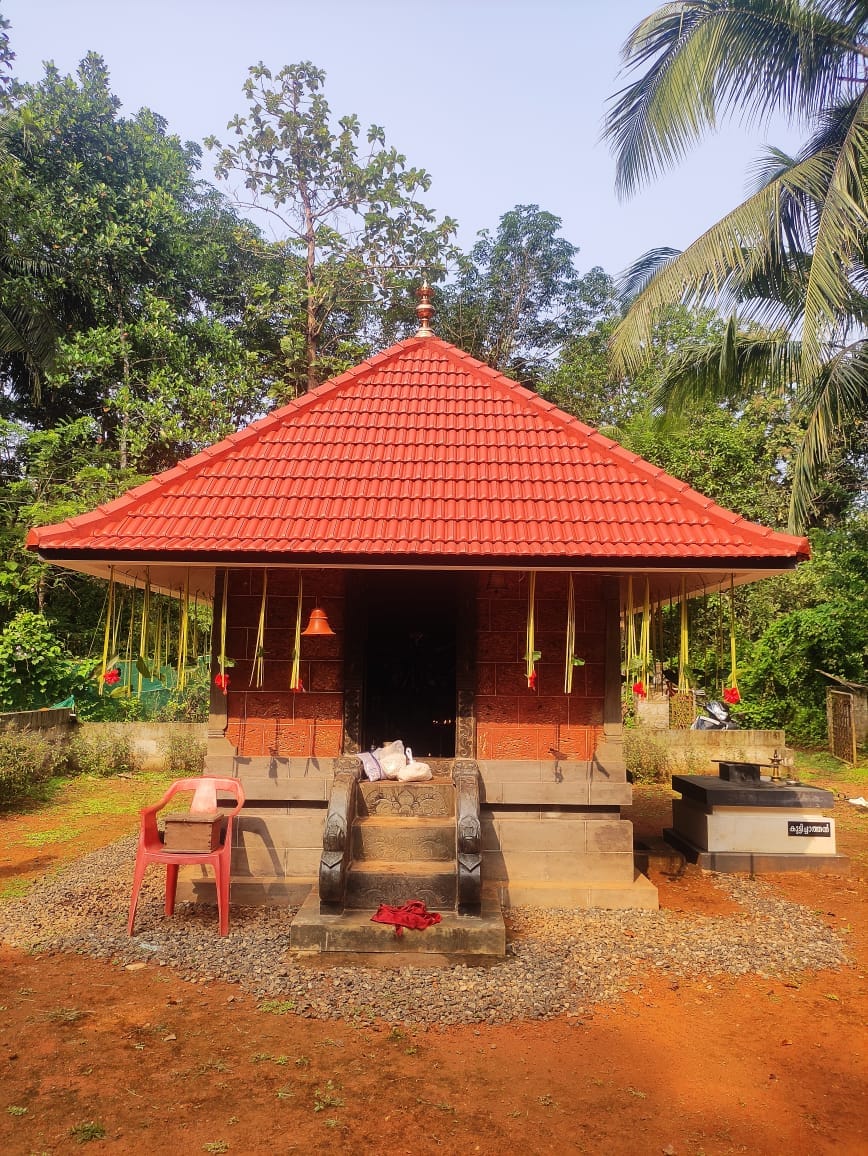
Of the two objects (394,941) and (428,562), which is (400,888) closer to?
(394,941)

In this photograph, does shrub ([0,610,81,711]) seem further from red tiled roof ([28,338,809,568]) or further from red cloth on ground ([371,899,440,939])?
red cloth on ground ([371,899,440,939])

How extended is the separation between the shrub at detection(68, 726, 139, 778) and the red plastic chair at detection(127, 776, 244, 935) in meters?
7.45

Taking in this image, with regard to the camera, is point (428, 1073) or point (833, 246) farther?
point (833, 246)

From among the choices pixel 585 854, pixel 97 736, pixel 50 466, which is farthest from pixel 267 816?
pixel 50 466

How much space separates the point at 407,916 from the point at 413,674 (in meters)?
4.29

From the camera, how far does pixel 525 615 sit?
6.98 metres

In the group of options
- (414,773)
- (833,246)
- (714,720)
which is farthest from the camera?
(714,720)

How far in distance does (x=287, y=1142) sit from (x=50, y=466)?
15283 mm

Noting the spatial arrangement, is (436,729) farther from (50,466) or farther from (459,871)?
(50,466)

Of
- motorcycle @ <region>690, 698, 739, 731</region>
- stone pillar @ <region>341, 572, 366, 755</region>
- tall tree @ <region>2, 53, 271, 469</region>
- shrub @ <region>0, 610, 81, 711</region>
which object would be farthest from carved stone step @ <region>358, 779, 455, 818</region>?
tall tree @ <region>2, 53, 271, 469</region>

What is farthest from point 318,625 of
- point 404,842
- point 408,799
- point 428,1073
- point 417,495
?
point 428,1073

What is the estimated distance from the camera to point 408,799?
260 inches

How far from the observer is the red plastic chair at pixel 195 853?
19.5 ft

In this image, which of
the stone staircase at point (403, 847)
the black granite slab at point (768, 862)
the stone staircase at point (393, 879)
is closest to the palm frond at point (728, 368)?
the black granite slab at point (768, 862)
